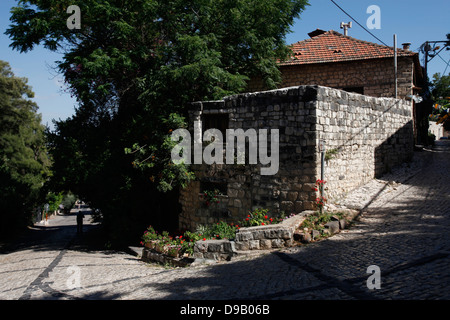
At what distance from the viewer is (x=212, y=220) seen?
34.0 feet

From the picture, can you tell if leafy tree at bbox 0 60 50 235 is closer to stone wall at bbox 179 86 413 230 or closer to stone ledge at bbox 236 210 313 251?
stone wall at bbox 179 86 413 230

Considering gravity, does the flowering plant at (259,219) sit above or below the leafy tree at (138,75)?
below

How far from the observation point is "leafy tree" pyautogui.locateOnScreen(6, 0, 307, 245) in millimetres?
10703

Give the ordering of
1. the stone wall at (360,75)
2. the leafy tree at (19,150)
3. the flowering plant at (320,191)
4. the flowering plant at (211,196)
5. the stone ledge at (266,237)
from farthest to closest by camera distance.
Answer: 1. the leafy tree at (19,150)
2. the stone wall at (360,75)
3. the flowering plant at (211,196)
4. the flowering plant at (320,191)
5. the stone ledge at (266,237)

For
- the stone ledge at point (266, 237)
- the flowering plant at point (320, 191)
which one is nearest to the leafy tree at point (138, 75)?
the stone ledge at point (266, 237)

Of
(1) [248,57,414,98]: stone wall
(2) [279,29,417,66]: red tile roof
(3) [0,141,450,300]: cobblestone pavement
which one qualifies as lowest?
(3) [0,141,450,300]: cobblestone pavement

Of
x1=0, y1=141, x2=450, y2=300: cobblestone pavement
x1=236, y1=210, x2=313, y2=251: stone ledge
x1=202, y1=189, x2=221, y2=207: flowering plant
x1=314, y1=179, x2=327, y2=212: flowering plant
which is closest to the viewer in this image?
x1=0, y1=141, x2=450, y2=300: cobblestone pavement

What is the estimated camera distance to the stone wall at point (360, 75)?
587 inches

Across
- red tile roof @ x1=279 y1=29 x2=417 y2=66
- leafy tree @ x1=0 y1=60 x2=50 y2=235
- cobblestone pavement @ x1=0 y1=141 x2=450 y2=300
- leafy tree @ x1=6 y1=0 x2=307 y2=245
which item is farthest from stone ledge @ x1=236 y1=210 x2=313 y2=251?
leafy tree @ x1=0 y1=60 x2=50 y2=235

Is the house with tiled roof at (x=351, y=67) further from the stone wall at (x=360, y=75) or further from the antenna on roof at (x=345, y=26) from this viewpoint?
the antenna on roof at (x=345, y=26)

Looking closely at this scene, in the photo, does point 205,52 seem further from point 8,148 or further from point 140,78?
point 8,148

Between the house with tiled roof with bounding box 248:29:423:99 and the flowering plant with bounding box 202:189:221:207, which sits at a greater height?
the house with tiled roof with bounding box 248:29:423:99
